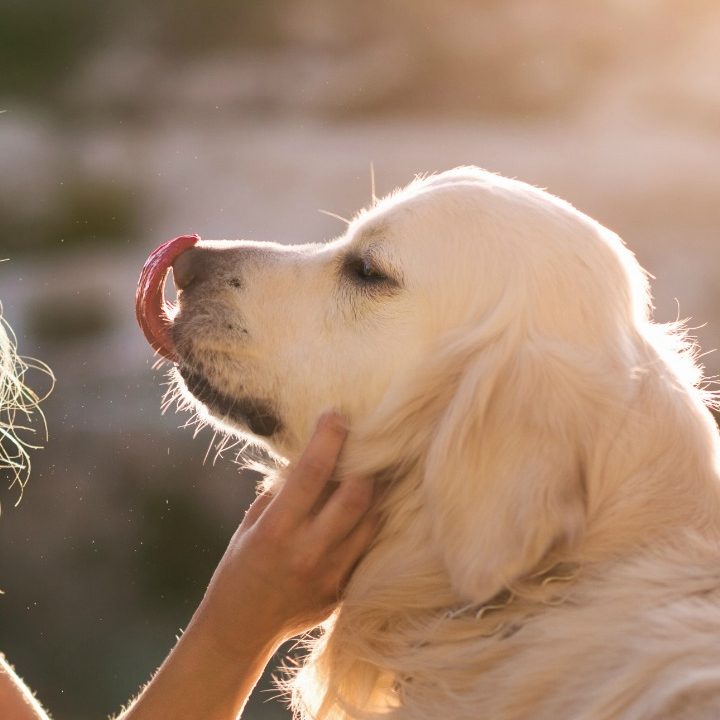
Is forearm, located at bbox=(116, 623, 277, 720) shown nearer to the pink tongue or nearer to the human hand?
the human hand

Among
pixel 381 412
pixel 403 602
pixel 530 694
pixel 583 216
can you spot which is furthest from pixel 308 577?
pixel 583 216

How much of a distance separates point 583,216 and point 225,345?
2.01ft

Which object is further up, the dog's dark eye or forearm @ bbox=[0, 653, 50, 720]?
the dog's dark eye

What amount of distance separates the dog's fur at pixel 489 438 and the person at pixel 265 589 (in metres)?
0.04

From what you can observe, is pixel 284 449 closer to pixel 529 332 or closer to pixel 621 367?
pixel 529 332

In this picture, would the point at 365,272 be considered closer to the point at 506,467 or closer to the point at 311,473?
the point at 311,473

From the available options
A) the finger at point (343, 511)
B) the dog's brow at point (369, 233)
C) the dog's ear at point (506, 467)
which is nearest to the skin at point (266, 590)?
the finger at point (343, 511)

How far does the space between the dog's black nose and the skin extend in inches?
14.8

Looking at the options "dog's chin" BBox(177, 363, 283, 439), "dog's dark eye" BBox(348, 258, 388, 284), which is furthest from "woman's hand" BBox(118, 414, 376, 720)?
"dog's dark eye" BBox(348, 258, 388, 284)

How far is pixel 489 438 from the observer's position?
134 cm

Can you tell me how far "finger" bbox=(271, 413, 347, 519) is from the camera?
1.48 m

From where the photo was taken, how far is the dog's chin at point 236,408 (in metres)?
1.60

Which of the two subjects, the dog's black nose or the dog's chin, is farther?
the dog's black nose

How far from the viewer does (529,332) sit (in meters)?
1.43
